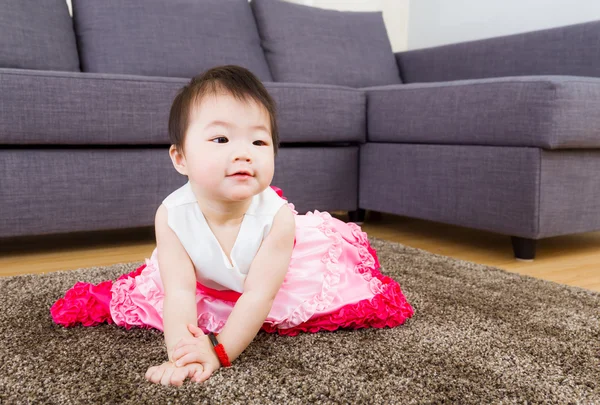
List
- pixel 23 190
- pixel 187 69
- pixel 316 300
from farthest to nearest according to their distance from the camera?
pixel 187 69, pixel 23 190, pixel 316 300

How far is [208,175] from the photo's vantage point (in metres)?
0.77

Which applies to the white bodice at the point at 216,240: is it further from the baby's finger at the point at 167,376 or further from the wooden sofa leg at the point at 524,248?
the wooden sofa leg at the point at 524,248

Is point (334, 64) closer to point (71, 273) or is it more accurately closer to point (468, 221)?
point (468, 221)

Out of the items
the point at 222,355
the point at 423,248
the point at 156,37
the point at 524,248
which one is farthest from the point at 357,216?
the point at 222,355

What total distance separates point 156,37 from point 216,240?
1493 mm

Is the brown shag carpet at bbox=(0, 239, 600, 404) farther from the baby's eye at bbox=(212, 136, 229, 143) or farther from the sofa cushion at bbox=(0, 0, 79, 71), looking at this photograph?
the sofa cushion at bbox=(0, 0, 79, 71)

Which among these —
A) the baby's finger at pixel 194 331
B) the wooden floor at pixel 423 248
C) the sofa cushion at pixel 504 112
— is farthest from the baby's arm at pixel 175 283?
the sofa cushion at pixel 504 112

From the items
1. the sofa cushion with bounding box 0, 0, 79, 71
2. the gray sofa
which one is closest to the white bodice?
the gray sofa

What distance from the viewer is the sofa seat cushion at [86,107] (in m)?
1.46

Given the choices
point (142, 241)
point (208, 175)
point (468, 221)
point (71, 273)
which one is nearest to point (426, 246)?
point (468, 221)

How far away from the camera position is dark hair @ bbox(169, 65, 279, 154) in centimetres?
79

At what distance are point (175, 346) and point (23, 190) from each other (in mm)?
966

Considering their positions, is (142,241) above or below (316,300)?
below

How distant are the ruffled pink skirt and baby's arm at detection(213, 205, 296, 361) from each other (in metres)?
0.09
